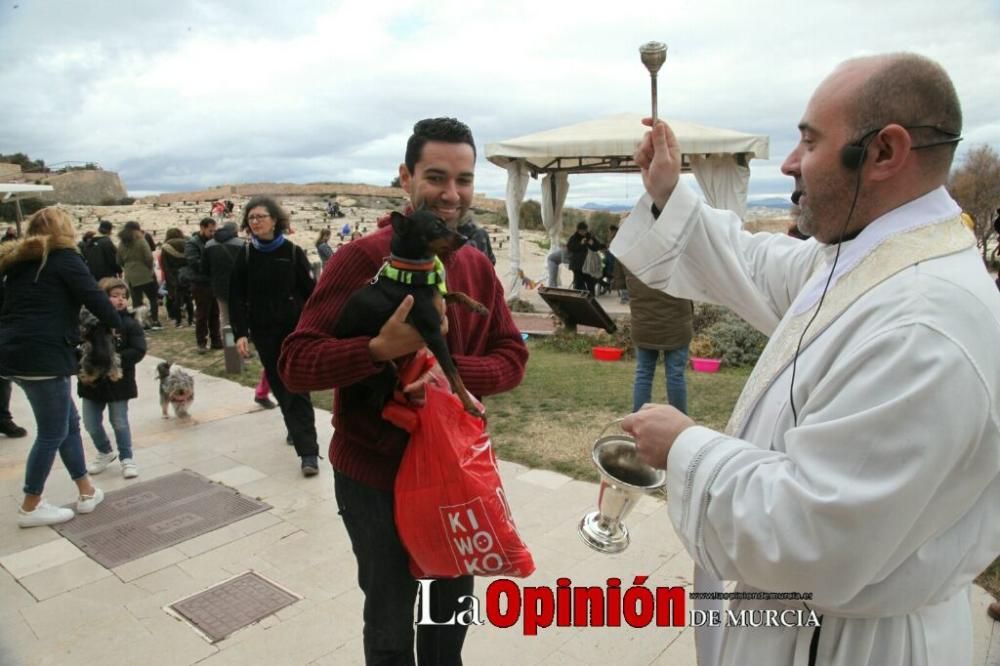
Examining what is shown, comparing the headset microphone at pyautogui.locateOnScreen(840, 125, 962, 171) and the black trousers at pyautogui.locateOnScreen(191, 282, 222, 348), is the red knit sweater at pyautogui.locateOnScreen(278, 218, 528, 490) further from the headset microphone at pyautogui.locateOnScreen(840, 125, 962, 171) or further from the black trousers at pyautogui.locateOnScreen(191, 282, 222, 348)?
the black trousers at pyautogui.locateOnScreen(191, 282, 222, 348)

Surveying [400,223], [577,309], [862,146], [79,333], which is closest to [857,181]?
[862,146]

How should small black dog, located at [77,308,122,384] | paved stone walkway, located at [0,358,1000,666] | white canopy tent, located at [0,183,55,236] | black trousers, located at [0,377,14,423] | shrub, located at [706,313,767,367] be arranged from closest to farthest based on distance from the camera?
1. paved stone walkway, located at [0,358,1000,666]
2. small black dog, located at [77,308,122,384]
3. black trousers, located at [0,377,14,423]
4. shrub, located at [706,313,767,367]
5. white canopy tent, located at [0,183,55,236]

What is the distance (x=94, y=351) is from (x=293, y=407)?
1.65m

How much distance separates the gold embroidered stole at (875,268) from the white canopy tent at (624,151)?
10.2 metres

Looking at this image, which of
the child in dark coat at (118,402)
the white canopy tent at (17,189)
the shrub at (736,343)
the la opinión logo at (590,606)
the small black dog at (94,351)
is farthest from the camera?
the white canopy tent at (17,189)

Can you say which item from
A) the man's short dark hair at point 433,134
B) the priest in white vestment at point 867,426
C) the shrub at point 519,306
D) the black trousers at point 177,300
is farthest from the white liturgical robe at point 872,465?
the black trousers at point 177,300

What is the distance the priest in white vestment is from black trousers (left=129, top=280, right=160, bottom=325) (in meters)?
12.7

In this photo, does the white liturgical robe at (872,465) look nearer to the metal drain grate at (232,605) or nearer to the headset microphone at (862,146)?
the headset microphone at (862,146)

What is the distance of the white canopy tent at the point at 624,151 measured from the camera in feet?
36.8

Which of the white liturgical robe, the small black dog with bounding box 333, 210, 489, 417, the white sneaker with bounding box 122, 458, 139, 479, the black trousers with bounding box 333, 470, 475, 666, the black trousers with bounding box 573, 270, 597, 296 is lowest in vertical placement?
the white sneaker with bounding box 122, 458, 139, 479

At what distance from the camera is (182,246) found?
39.4 ft

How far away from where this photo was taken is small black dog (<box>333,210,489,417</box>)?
167 cm

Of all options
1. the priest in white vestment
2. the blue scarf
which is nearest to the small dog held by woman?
the blue scarf

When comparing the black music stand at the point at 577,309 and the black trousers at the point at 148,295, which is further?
the black trousers at the point at 148,295
